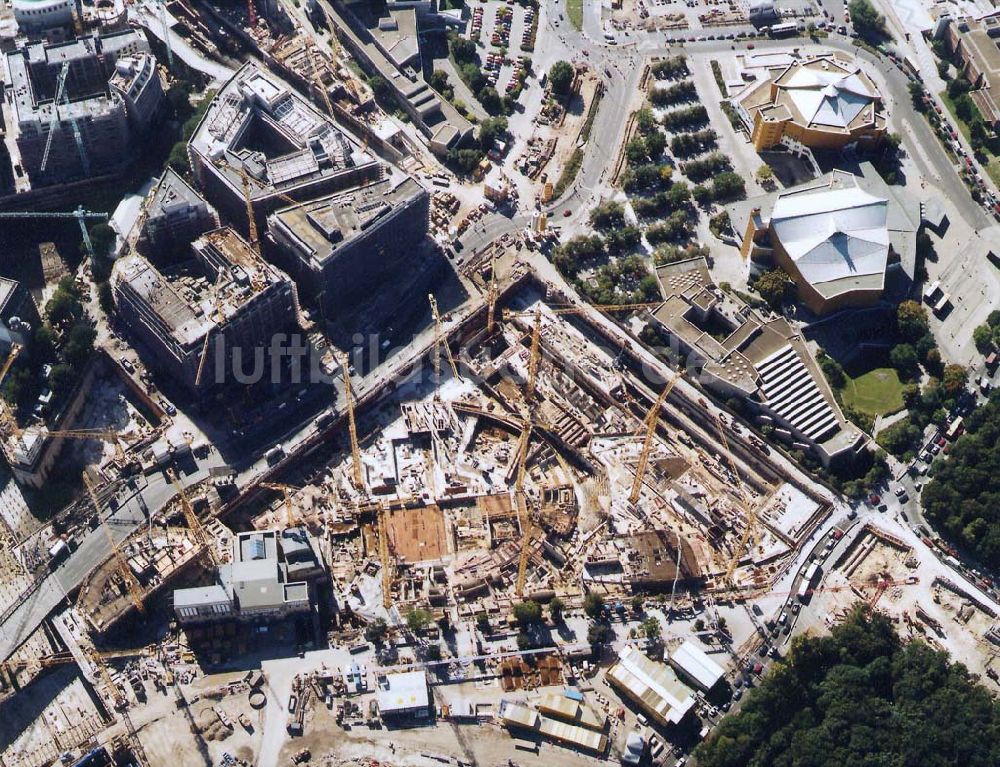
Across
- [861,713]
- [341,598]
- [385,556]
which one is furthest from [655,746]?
[341,598]

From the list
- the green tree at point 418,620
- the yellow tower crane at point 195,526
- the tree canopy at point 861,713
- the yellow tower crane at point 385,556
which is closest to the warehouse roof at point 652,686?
the tree canopy at point 861,713

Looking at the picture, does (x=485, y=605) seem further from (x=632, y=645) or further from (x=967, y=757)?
(x=967, y=757)

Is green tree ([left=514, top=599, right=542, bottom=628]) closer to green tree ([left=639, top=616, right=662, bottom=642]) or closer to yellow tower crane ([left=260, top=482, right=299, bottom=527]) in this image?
green tree ([left=639, top=616, right=662, bottom=642])

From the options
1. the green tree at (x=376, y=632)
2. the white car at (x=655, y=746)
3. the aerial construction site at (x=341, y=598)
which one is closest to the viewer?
the white car at (x=655, y=746)

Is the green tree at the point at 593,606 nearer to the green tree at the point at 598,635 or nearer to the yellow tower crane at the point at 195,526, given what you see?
the green tree at the point at 598,635

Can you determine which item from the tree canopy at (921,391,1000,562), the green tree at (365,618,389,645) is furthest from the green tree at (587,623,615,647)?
the tree canopy at (921,391,1000,562)

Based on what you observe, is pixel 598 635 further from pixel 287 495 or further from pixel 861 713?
pixel 287 495
